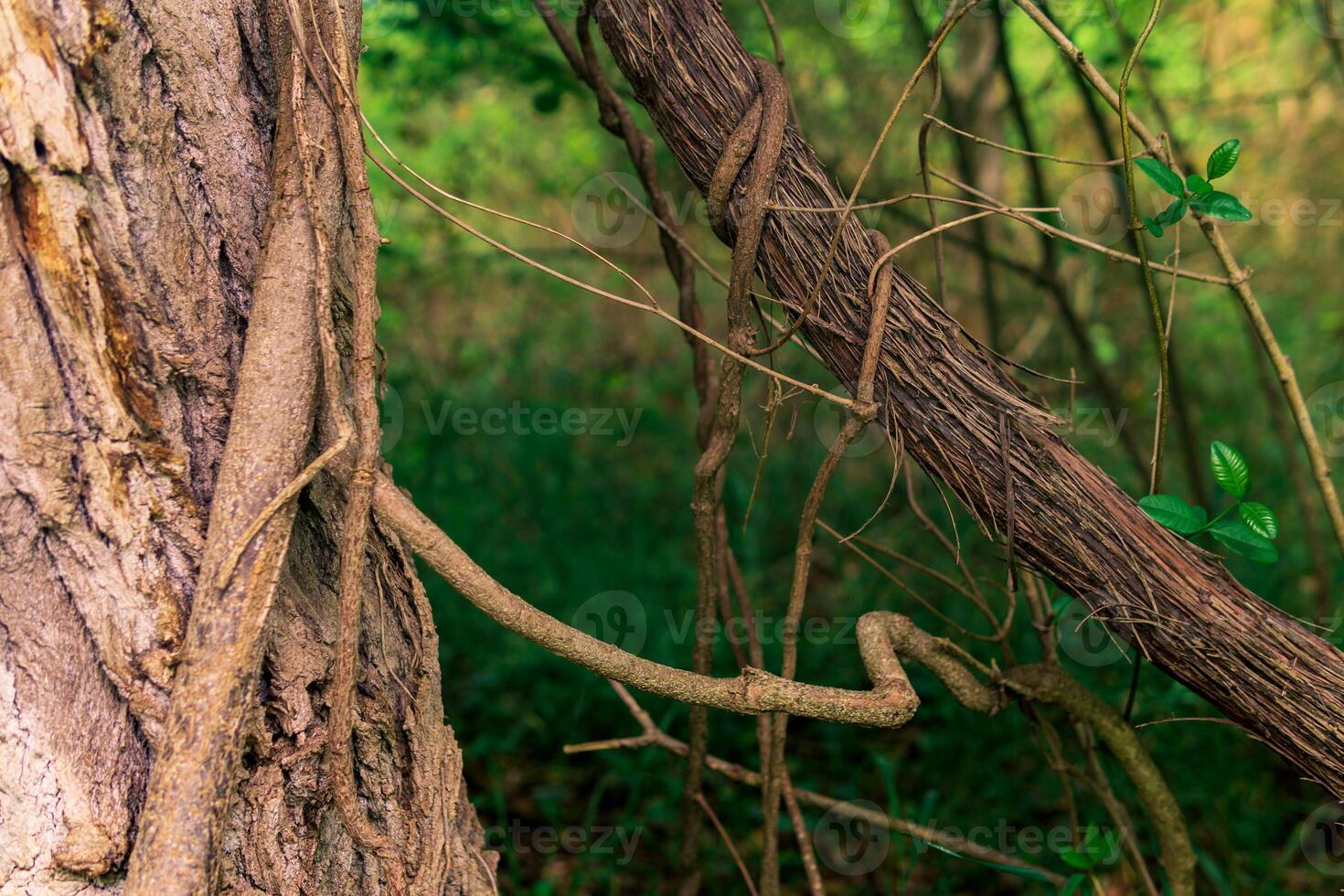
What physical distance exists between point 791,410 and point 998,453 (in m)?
3.08

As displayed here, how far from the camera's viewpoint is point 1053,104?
5078 millimetres

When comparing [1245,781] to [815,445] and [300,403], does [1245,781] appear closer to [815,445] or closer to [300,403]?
[815,445]

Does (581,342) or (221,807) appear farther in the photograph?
(581,342)

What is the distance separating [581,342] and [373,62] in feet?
9.06

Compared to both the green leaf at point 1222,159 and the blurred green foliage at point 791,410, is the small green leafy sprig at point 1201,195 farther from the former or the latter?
the blurred green foliage at point 791,410

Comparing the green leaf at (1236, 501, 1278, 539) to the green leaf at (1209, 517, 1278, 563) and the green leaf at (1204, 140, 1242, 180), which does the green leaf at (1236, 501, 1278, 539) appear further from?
the green leaf at (1204, 140, 1242, 180)

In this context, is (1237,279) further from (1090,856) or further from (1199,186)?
(1090,856)

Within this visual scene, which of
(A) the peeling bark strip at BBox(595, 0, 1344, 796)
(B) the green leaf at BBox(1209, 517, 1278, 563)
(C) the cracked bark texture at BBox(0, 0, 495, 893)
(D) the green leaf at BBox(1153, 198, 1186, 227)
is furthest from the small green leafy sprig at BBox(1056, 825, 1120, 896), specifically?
(C) the cracked bark texture at BBox(0, 0, 495, 893)

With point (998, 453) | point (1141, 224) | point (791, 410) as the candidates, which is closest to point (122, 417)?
point (998, 453)

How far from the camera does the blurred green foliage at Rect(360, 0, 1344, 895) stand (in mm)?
2162

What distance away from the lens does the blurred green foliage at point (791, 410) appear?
7.09ft

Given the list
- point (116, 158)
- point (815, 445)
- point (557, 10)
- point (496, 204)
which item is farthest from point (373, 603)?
point (496, 204)

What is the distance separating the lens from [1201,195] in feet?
3.66

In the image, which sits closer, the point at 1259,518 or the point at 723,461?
the point at 1259,518
